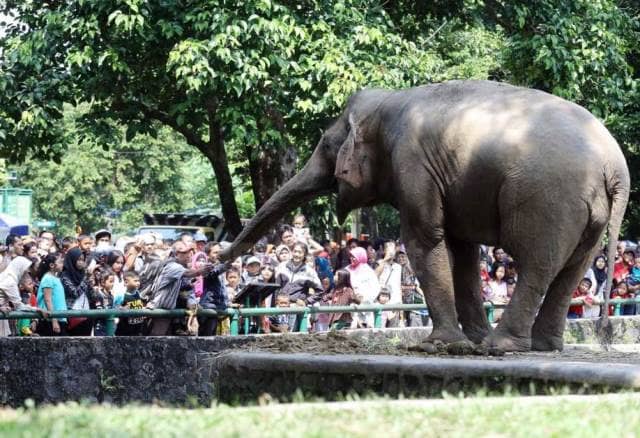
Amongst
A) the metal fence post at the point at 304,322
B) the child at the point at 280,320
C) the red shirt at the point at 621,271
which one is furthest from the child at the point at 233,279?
the red shirt at the point at 621,271

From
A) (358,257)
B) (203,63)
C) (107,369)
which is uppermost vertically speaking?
(203,63)

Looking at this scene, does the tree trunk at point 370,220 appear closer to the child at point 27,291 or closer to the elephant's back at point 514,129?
the child at point 27,291

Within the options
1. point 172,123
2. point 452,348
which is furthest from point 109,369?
point 172,123

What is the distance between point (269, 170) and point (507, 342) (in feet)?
41.6

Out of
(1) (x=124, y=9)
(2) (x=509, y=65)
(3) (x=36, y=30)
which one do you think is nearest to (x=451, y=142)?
(1) (x=124, y=9)

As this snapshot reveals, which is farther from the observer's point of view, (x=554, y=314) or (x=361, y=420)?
(x=554, y=314)

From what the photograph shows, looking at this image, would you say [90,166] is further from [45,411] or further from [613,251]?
[45,411]

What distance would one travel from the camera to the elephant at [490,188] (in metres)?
12.4

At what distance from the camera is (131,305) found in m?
15.9

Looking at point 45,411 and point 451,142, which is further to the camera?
point 451,142

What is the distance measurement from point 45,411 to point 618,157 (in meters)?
6.69

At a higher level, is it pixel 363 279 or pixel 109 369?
pixel 363 279

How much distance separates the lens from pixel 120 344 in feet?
45.8

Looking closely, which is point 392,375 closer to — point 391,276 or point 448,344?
point 448,344
